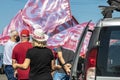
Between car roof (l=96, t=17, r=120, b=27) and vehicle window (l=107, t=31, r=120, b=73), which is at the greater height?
car roof (l=96, t=17, r=120, b=27)

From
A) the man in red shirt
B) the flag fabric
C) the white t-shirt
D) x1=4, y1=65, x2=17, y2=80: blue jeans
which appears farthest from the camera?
the flag fabric

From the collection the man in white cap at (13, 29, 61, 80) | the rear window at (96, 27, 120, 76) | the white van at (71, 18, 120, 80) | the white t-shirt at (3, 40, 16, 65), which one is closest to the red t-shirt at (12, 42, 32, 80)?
the man in white cap at (13, 29, 61, 80)

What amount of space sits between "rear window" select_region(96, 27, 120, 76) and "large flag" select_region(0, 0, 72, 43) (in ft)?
41.4

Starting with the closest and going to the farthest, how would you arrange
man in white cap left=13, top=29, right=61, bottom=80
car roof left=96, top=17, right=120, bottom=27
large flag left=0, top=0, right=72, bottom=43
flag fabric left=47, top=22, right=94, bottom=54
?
car roof left=96, top=17, right=120, bottom=27 < man in white cap left=13, top=29, right=61, bottom=80 < flag fabric left=47, top=22, right=94, bottom=54 < large flag left=0, top=0, right=72, bottom=43

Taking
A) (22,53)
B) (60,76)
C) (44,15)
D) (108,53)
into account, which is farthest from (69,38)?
(108,53)

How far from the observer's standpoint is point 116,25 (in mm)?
6867

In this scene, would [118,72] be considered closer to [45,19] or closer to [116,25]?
[116,25]

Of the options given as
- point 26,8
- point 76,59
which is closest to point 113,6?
point 76,59

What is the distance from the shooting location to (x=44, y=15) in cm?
2080

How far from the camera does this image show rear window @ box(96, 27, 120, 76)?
22.2 feet

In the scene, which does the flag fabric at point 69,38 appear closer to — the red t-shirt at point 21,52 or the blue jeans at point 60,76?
the blue jeans at point 60,76

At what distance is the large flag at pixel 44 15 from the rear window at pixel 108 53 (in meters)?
12.6

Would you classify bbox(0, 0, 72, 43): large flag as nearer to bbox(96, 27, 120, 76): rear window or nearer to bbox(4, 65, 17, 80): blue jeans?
bbox(4, 65, 17, 80): blue jeans

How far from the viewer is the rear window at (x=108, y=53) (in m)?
6.77
